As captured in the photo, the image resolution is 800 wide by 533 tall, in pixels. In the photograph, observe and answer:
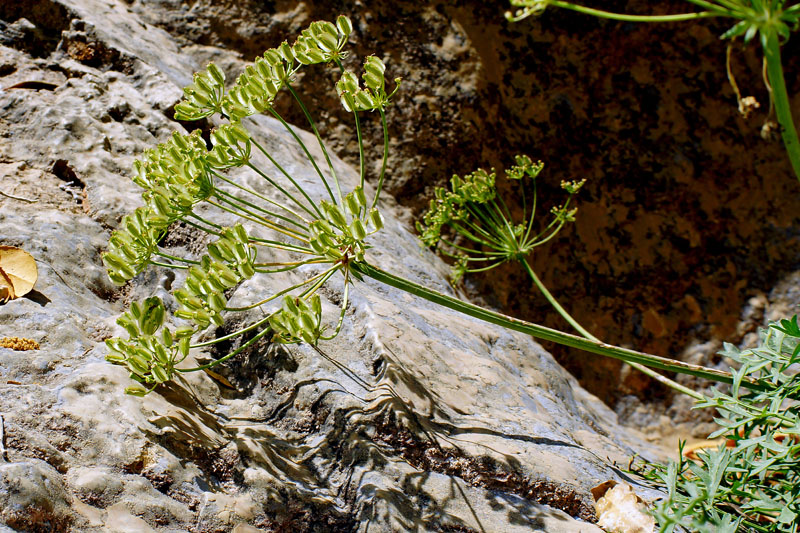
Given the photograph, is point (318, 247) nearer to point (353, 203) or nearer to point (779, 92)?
point (353, 203)

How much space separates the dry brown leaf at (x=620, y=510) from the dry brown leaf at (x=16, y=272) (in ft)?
6.35

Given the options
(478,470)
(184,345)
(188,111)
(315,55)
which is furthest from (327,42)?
(478,470)

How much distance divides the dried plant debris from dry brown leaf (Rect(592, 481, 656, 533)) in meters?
1.78

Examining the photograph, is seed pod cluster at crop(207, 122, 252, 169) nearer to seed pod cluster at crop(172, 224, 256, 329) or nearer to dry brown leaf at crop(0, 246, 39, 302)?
seed pod cluster at crop(172, 224, 256, 329)

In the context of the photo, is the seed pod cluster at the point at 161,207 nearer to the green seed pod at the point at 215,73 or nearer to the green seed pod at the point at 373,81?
the green seed pod at the point at 215,73

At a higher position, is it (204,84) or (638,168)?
(204,84)

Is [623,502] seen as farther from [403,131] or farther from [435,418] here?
[403,131]

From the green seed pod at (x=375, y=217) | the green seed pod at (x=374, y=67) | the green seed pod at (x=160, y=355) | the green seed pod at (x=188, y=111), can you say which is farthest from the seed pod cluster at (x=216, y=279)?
the green seed pod at (x=374, y=67)

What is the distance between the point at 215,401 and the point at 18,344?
1.96 feet

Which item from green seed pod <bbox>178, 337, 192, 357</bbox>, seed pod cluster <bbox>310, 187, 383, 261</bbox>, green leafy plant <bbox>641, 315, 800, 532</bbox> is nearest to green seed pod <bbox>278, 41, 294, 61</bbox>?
seed pod cluster <bbox>310, 187, 383, 261</bbox>

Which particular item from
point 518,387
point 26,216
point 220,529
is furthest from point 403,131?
point 220,529

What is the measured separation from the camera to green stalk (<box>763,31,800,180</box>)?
128cm

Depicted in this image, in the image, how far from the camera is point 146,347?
1669 mm

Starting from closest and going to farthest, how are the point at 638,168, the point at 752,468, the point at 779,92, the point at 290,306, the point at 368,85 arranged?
the point at 779,92 → the point at 290,306 → the point at 752,468 → the point at 368,85 → the point at 638,168
